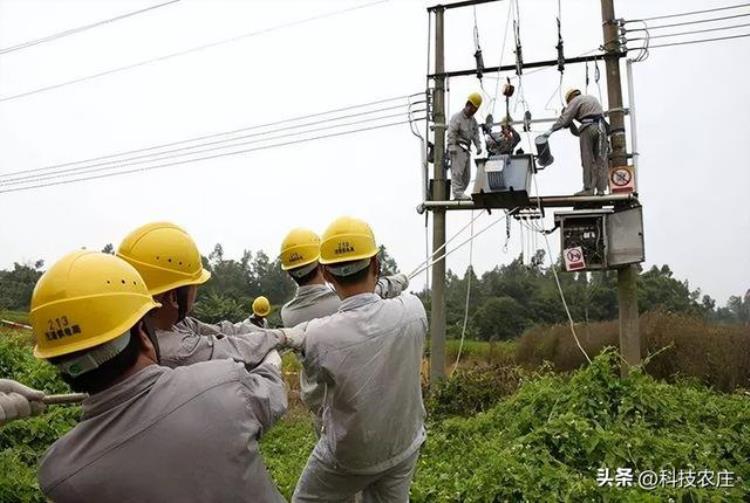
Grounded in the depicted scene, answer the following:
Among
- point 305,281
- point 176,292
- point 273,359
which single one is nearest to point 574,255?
point 305,281

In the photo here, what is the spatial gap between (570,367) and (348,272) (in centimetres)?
1291

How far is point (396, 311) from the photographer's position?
294 cm

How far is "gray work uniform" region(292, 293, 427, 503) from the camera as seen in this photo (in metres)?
2.75

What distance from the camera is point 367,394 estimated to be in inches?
109

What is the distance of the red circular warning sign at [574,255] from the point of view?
8.39 meters

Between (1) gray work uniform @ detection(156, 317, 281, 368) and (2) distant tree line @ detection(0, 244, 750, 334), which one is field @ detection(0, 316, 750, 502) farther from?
(2) distant tree line @ detection(0, 244, 750, 334)

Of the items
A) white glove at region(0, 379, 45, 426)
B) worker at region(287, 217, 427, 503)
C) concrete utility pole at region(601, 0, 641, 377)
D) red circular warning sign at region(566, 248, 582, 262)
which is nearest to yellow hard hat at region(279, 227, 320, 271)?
worker at region(287, 217, 427, 503)

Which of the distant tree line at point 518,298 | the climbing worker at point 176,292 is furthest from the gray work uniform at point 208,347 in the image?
the distant tree line at point 518,298

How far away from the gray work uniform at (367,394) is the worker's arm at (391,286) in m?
0.89

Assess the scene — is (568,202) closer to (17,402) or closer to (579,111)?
(579,111)

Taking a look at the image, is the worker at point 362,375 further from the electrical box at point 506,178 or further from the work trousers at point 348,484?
the electrical box at point 506,178

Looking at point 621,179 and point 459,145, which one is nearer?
point 621,179

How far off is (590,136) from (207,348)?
291 inches

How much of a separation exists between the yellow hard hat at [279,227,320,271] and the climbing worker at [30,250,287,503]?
6.70 ft
